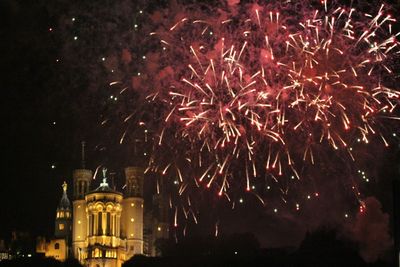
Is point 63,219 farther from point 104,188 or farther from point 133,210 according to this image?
point 133,210

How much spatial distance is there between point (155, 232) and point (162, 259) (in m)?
22.0

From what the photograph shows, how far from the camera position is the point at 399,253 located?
2247cm

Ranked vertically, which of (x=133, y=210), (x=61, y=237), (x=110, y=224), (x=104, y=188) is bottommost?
(x=61, y=237)

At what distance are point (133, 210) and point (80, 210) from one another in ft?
25.6

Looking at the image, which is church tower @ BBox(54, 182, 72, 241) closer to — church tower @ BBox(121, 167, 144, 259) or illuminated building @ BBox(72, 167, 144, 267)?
illuminated building @ BBox(72, 167, 144, 267)

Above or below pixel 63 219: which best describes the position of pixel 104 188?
above

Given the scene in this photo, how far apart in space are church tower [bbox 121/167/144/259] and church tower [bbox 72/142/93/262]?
556 cm

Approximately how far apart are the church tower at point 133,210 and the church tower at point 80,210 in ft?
18.2

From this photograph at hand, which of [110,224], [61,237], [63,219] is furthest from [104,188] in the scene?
[63,219]

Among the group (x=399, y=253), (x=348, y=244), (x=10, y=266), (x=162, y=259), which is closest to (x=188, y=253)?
(x=162, y=259)

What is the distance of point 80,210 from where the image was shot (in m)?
99.8

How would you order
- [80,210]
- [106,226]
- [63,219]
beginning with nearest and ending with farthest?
[106,226]
[80,210]
[63,219]

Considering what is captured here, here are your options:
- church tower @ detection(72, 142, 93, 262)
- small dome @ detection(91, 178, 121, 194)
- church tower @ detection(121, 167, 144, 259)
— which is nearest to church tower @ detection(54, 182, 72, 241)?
church tower @ detection(72, 142, 93, 262)

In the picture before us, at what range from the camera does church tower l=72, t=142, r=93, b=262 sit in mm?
97750
